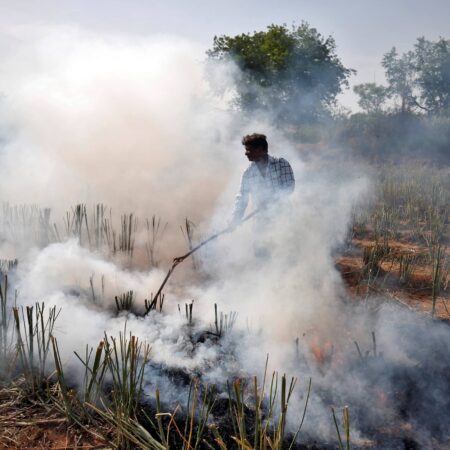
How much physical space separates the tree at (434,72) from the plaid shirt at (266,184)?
24.0 meters

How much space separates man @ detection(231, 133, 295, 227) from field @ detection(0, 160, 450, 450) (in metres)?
1.10

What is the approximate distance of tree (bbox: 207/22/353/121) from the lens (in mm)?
21016

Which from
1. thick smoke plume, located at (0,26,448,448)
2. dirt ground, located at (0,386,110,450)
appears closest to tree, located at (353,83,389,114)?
thick smoke plume, located at (0,26,448,448)

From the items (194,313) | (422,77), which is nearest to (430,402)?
(194,313)

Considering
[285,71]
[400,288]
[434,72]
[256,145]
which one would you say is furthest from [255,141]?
[434,72]

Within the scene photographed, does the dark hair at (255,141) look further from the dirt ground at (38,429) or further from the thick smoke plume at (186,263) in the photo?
the dirt ground at (38,429)

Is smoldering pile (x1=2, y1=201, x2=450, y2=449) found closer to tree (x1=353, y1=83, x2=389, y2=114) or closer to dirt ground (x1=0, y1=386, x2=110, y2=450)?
dirt ground (x1=0, y1=386, x2=110, y2=450)

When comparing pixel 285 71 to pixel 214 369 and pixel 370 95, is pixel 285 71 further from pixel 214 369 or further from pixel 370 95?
pixel 214 369

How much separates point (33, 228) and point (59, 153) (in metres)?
3.66

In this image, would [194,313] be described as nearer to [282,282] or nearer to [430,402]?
[282,282]

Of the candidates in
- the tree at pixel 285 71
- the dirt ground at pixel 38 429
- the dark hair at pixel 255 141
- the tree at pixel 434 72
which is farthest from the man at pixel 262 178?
the tree at pixel 434 72

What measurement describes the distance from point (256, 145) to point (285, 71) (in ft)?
60.8

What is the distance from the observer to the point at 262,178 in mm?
4543

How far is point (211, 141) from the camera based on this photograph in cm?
1111
